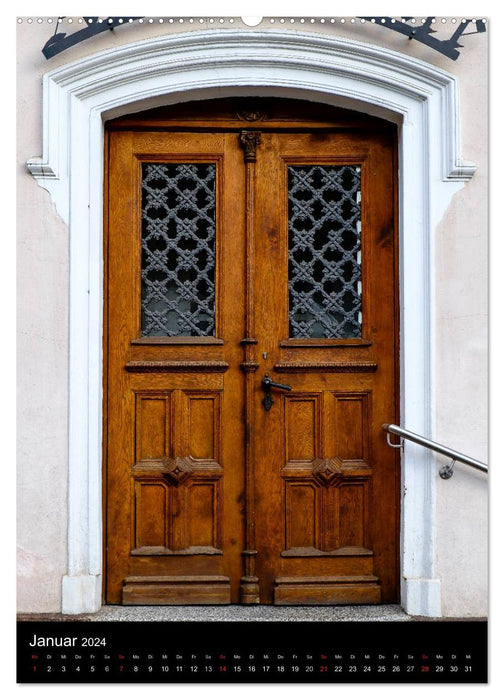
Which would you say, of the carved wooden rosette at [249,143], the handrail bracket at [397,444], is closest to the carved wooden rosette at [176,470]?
the handrail bracket at [397,444]

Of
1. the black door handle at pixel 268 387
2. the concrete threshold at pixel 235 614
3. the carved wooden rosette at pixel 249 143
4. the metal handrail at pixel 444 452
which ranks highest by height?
the carved wooden rosette at pixel 249 143

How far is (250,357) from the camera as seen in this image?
487 cm

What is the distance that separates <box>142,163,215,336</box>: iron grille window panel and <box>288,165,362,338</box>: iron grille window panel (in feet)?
1.53

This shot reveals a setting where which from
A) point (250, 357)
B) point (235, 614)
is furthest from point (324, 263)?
point (235, 614)

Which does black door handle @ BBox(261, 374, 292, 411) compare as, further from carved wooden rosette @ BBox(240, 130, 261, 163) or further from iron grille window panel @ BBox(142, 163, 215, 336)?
carved wooden rosette @ BBox(240, 130, 261, 163)

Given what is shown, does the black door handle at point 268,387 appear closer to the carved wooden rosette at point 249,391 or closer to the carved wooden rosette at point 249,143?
the carved wooden rosette at point 249,391

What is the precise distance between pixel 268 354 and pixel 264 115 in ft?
4.38

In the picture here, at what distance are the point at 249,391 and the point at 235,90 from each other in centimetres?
163

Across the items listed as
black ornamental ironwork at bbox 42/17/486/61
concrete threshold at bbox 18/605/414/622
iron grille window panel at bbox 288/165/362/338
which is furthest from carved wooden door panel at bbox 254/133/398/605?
black ornamental ironwork at bbox 42/17/486/61

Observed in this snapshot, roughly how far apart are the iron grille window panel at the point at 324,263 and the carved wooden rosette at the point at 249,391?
227 millimetres

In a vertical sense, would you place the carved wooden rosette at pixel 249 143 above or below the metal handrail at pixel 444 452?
above

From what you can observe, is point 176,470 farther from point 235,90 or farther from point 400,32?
point 400,32

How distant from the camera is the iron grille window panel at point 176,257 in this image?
16.1 feet

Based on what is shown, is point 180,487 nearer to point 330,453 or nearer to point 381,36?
point 330,453
